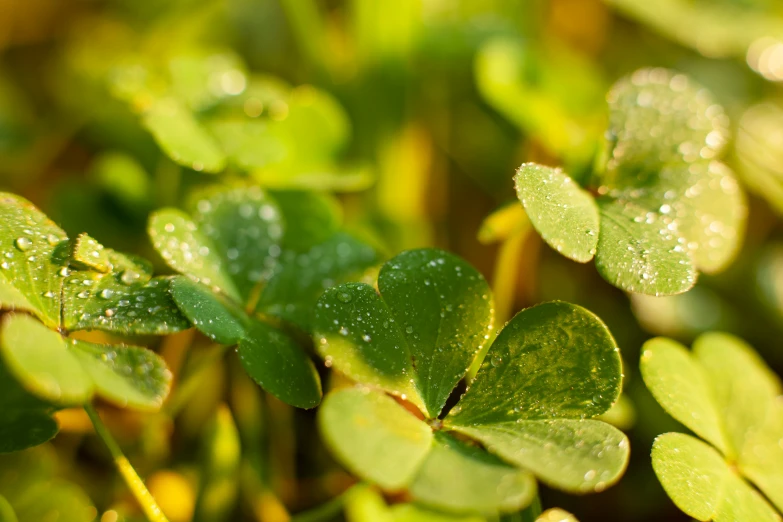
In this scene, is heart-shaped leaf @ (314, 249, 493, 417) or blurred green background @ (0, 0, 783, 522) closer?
heart-shaped leaf @ (314, 249, 493, 417)

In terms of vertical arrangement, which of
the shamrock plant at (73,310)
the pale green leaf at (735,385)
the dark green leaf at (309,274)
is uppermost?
the shamrock plant at (73,310)

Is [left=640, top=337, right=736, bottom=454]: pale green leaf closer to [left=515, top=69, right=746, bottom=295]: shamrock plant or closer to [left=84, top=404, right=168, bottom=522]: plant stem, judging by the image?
[left=515, top=69, right=746, bottom=295]: shamrock plant

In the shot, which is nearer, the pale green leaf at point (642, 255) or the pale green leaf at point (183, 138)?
the pale green leaf at point (642, 255)

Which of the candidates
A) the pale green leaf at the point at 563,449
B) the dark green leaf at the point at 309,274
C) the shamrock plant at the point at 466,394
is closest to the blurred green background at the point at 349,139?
the dark green leaf at the point at 309,274

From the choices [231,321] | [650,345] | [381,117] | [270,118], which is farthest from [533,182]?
[381,117]

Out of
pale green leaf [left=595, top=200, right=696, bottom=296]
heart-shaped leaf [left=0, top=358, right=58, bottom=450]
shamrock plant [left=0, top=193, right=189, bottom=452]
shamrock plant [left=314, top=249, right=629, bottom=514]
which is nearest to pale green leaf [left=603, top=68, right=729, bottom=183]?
pale green leaf [left=595, top=200, right=696, bottom=296]

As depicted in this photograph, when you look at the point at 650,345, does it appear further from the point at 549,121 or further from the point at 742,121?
the point at 742,121

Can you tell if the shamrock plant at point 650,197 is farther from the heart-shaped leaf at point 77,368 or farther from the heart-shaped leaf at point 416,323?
the heart-shaped leaf at point 77,368

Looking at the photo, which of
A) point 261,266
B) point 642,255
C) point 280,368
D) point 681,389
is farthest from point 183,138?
point 681,389
